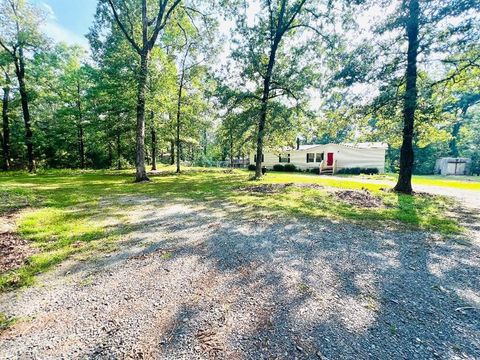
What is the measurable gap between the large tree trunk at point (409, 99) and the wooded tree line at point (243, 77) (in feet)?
0.13

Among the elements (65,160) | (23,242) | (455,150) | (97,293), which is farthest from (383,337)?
(455,150)

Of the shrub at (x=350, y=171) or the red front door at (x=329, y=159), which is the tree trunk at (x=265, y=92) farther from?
the shrub at (x=350, y=171)

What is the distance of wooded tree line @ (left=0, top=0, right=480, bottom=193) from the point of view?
821cm

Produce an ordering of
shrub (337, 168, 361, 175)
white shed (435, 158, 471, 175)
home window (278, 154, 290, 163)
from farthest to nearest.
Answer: home window (278, 154, 290, 163) → white shed (435, 158, 471, 175) → shrub (337, 168, 361, 175)

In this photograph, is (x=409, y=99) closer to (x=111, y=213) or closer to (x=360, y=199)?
(x=360, y=199)

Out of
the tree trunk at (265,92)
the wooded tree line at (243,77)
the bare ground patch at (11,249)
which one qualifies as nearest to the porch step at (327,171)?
the wooded tree line at (243,77)

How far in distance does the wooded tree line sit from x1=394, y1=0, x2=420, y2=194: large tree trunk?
0.13 feet

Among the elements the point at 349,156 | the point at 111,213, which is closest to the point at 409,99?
the point at 111,213

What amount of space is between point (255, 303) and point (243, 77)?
→ 13621 millimetres

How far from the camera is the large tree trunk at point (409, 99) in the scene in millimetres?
7383

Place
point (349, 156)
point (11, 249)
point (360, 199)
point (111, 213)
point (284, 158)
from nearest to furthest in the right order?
point (11, 249) → point (111, 213) → point (360, 199) → point (349, 156) → point (284, 158)

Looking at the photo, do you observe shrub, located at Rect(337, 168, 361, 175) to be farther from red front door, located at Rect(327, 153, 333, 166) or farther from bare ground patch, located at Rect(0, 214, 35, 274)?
bare ground patch, located at Rect(0, 214, 35, 274)

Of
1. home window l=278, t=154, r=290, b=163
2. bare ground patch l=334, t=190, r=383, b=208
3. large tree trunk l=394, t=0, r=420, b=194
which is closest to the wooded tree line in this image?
large tree trunk l=394, t=0, r=420, b=194

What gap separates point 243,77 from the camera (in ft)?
45.0
